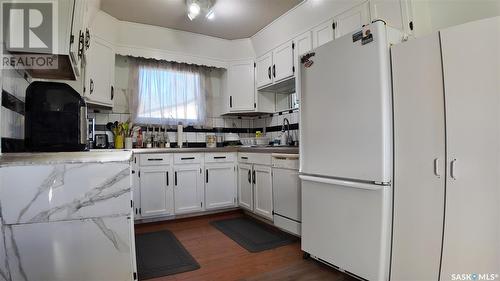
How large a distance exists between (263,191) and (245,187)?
0.41 m

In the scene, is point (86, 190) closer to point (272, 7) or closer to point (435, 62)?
point (435, 62)

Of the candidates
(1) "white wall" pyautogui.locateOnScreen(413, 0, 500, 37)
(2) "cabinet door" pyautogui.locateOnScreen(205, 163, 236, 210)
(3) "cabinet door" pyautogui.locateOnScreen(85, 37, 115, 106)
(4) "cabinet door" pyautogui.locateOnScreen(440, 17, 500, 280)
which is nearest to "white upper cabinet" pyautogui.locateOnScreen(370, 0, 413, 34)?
(1) "white wall" pyautogui.locateOnScreen(413, 0, 500, 37)

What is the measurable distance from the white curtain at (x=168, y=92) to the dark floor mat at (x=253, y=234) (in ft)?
5.02

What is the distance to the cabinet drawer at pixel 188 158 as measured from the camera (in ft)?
10.1

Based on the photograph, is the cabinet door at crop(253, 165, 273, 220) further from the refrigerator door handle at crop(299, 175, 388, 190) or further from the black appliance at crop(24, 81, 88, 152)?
the black appliance at crop(24, 81, 88, 152)

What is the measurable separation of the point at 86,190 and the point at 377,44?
1.71m

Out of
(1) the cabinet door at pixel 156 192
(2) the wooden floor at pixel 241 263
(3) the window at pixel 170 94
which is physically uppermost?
(3) the window at pixel 170 94

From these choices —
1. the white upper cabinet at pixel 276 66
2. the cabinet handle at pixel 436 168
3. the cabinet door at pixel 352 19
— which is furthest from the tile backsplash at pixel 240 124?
the cabinet handle at pixel 436 168

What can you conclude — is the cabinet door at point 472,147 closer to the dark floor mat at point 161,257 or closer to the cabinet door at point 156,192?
the dark floor mat at point 161,257

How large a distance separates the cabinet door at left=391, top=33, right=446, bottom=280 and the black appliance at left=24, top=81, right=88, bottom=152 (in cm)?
205

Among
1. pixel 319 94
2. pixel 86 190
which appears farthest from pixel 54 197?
pixel 319 94

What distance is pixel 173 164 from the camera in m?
3.05

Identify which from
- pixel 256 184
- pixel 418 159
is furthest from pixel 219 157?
pixel 418 159

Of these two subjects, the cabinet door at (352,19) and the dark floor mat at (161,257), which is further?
the cabinet door at (352,19)
